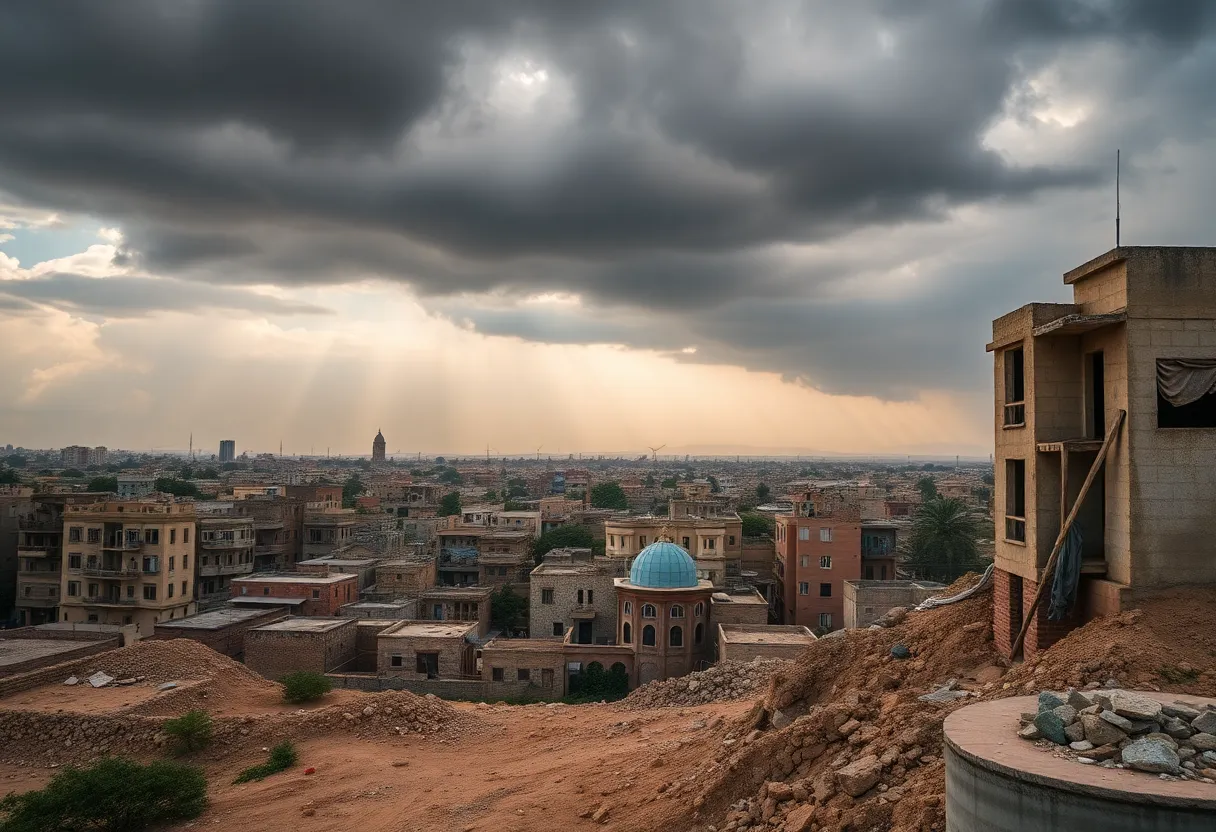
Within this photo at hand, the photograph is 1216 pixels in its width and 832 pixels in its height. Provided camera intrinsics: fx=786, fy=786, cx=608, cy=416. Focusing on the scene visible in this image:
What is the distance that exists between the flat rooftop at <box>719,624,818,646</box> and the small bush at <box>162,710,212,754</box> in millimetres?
21372

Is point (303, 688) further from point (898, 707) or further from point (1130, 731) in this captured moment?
point (1130, 731)

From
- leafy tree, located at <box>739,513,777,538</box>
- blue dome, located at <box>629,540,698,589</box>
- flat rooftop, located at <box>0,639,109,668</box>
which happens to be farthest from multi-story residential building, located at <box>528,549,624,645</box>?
leafy tree, located at <box>739,513,777,538</box>

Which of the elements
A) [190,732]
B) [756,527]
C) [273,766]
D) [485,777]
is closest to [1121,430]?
[485,777]

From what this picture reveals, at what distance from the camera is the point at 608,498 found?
4562 inches

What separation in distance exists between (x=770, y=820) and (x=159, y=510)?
155ft

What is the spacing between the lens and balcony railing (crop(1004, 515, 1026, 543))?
45.5 ft

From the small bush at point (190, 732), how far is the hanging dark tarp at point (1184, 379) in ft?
80.5

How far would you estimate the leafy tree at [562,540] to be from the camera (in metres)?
64.8

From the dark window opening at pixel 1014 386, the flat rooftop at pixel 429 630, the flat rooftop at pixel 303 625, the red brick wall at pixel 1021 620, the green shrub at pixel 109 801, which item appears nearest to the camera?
the red brick wall at pixel 1021 620

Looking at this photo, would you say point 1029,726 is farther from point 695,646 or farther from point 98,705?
point 695,646

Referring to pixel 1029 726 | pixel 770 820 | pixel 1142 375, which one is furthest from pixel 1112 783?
pixel 1142 375

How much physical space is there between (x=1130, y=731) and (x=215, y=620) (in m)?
40.7

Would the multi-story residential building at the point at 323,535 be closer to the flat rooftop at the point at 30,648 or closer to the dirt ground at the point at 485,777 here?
the flat rooftop at the point at 30,648

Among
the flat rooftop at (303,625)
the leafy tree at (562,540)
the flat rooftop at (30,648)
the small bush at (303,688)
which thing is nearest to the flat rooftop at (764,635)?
the small bush at (303,688)
